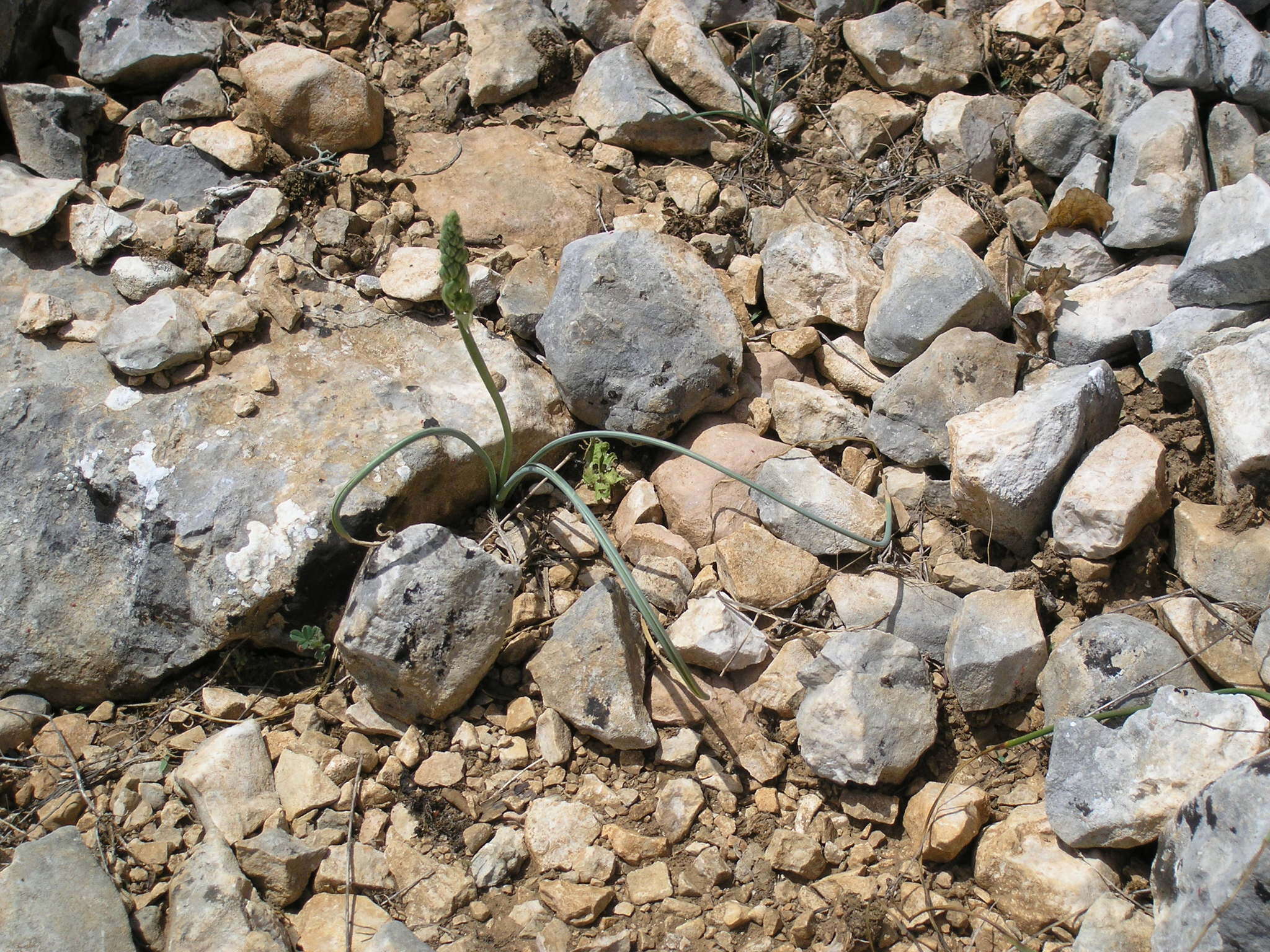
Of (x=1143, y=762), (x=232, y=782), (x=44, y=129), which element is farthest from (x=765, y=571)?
(x=44, y=129)

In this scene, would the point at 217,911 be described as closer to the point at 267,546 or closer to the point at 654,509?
the point at 267,546

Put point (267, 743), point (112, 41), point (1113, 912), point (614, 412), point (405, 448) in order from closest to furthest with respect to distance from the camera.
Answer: point (1113, 912), point (267, 743), point (405, 448), point (614, 412), point (112, 41)

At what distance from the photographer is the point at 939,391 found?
101 inches

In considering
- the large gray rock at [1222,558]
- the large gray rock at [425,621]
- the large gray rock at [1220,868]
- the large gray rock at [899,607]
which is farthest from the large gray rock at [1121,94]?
the large gray rock at [425,621]

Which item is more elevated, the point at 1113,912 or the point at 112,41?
the point at 112,41

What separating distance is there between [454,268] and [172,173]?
5.43 ft

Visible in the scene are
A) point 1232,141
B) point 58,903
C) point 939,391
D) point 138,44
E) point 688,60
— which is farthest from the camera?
point 688,60

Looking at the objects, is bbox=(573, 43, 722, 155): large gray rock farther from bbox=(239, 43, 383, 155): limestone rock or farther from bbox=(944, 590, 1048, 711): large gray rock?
bbox=(944, 590, 1048, 711): large gray rock

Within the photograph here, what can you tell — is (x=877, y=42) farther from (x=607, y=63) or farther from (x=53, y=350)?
(x=53, y=350)

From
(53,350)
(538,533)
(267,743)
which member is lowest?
(267,743)

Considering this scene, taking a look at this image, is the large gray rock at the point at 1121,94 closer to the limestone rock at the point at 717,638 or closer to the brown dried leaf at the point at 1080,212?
the brown dried leaf at the point at 1080,212

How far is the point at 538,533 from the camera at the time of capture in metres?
2.61

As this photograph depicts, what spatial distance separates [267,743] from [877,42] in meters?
2.88

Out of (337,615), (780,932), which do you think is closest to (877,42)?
(337,615)
